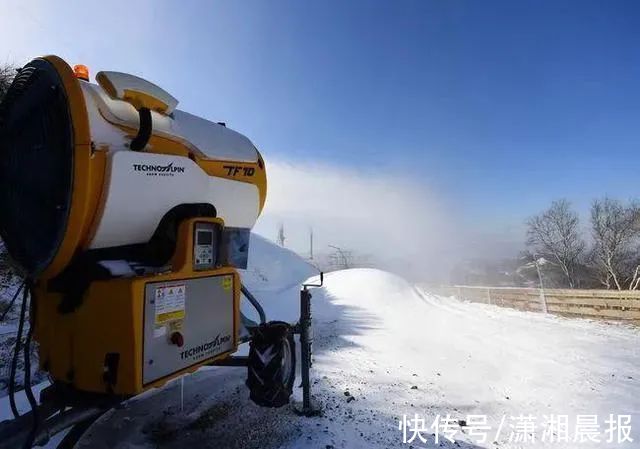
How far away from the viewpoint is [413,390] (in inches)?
207

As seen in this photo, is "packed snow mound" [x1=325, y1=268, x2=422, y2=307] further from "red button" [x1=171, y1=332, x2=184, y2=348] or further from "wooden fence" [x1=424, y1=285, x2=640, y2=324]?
"red button" [x1=171, y1=332, x2=184, y2=348]

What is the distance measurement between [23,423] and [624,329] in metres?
12.8

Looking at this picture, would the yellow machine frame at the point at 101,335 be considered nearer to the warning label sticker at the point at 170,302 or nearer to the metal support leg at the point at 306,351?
the warning label sticker at the point at 170,302

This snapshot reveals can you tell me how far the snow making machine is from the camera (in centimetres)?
206

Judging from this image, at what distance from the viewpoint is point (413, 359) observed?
6973 millimetres

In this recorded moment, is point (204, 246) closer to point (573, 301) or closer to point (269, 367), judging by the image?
point (269, 367)

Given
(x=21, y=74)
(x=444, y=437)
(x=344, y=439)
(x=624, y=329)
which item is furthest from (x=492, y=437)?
(x=624, y=329)

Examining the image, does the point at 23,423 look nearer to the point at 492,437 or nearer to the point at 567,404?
the point at 492,437

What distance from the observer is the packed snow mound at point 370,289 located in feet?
→ 43.9

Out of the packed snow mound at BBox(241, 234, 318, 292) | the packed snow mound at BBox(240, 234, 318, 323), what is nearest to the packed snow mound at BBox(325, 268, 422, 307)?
the packed snow mound at BBox(240, 234, 318, 323)

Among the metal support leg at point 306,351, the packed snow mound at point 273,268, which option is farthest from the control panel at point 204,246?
the packed snow mound at point 273,268

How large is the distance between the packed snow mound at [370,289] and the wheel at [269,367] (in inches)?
388

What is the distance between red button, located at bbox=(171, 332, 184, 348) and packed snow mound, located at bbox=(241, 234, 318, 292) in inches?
664

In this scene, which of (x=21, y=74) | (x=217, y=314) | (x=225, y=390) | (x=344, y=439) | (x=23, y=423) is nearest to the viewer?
(x=23, y=423)
